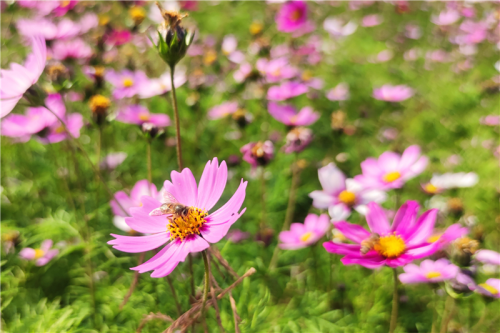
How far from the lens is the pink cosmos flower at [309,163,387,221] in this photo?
798 mm

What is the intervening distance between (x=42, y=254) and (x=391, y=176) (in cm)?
98

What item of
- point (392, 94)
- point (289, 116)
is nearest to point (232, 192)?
point (289, 116)

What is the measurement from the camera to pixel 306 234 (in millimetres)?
951

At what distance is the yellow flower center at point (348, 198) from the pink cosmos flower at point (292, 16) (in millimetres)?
1036

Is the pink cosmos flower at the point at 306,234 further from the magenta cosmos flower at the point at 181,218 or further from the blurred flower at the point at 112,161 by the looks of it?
the blurred flower at the point at 112,161

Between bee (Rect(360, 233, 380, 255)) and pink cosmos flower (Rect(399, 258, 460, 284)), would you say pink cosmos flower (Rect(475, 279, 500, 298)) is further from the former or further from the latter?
bee (Rect(360, 233, 380, 255))

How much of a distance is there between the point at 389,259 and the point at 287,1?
157cm

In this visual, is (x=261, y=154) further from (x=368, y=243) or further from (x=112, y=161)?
(x=112, y=161)

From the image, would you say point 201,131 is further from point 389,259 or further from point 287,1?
point 389,259

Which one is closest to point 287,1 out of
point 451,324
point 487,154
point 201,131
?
point 201,131

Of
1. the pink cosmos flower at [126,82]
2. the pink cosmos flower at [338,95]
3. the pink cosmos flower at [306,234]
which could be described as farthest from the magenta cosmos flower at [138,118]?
the pink cosmos flower at [338,95]

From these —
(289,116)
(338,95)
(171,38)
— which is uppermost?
(171,38)

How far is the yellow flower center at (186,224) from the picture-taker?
0.48m

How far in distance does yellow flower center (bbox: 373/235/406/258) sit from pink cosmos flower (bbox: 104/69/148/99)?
0.94 metres
